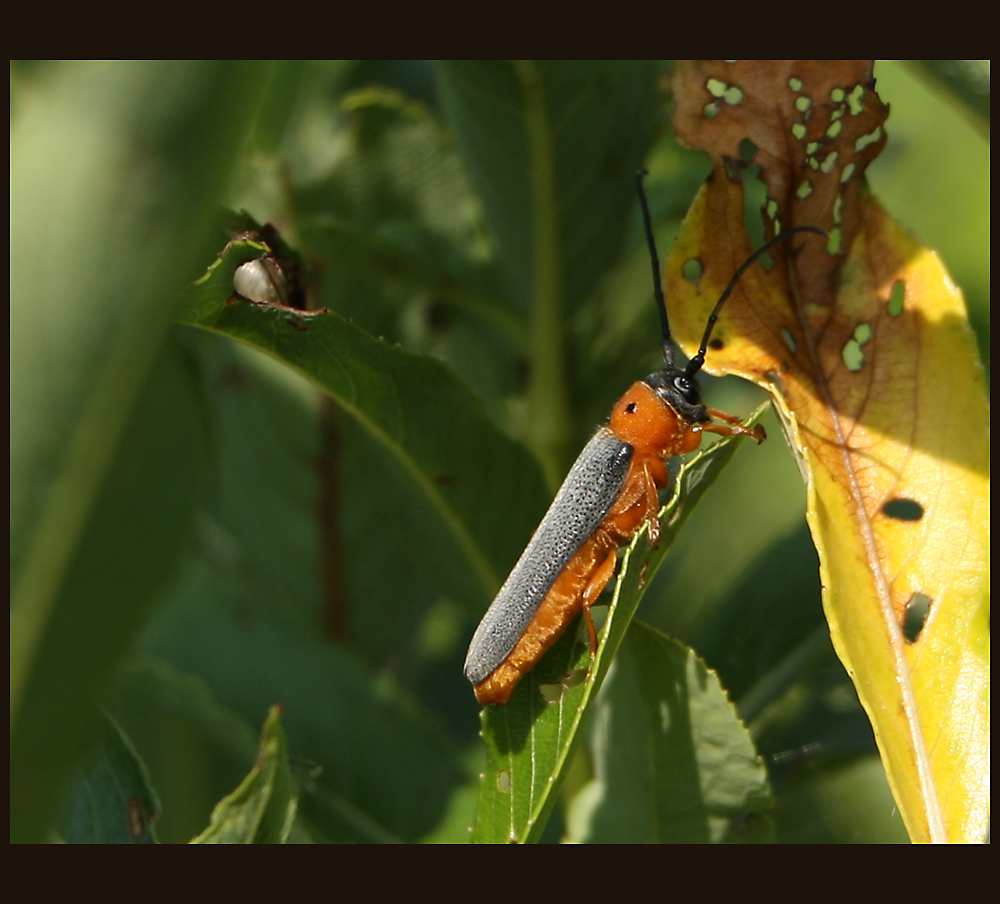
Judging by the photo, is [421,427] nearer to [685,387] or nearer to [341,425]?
[685,387]

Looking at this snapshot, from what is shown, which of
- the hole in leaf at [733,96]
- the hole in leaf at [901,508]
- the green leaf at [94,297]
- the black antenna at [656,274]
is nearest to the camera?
the green leaf at [94,297]

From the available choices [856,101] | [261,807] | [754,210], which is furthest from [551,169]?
[261,807]

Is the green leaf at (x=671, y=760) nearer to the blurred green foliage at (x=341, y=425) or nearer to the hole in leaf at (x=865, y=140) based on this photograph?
the blurred green foliage at (x=341, y=425)

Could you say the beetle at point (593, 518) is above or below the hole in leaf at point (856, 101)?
below

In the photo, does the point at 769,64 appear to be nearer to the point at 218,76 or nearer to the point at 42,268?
the point at 218,76

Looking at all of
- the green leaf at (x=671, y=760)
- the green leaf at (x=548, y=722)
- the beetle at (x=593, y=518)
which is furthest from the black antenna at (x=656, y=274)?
the green leaf at (x=671, y=760)

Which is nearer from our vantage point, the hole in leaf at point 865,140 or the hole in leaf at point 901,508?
the hole in leaf at point 901,508

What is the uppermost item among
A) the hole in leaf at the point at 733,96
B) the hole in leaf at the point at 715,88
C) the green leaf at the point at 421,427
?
the hole in leaf at the point at 715,88
